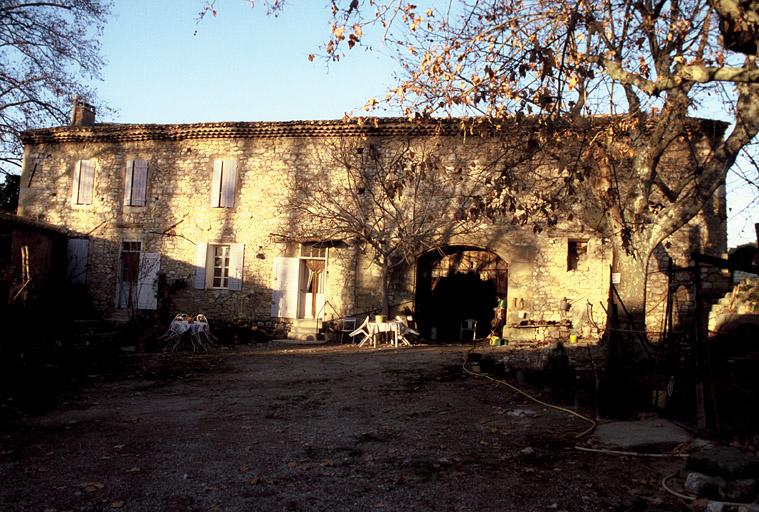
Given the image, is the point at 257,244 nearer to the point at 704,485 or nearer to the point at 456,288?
the point at 456,288

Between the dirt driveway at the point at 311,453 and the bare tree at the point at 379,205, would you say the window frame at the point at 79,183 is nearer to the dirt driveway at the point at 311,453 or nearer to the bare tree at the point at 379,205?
the bare tree at the point at 379,205

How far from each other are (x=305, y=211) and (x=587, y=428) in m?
11.4

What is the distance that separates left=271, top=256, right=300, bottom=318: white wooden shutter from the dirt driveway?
22.4 ft

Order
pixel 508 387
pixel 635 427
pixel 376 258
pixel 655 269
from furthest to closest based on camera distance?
pixel 376 258
pixel 655 269
pixel 508 387
pixel 635 427

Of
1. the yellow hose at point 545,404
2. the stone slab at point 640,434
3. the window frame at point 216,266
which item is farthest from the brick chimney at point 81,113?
the stone slab at point 640,434

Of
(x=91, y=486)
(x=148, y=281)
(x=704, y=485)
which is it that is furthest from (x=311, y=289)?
(x=704, y=485)

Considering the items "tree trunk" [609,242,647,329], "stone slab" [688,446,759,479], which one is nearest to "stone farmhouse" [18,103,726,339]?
"tree trunk" [609,242,647,329]

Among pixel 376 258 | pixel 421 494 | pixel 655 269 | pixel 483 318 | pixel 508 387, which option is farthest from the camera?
pixel 483 318

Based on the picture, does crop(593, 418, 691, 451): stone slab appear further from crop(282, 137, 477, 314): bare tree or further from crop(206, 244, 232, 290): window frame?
crop(206, 244, 232, 290): window frame

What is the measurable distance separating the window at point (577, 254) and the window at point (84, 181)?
14.4m

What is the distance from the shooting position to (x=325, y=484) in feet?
15.5

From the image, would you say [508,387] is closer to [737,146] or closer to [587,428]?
[587,428]

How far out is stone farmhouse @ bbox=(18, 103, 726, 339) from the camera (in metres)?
15.1

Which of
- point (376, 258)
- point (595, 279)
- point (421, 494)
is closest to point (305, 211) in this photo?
point (376, 258)
